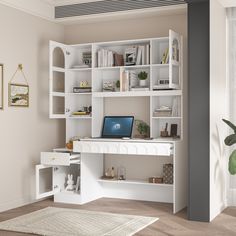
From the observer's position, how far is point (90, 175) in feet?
20.0

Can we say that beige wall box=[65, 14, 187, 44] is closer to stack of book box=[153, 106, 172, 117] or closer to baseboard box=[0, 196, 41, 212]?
stack of book box=[153, 106, 172, 117]

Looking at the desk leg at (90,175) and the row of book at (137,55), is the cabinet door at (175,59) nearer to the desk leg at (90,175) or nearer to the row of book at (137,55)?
the row of book at (137,55)

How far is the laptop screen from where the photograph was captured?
6.12 metres

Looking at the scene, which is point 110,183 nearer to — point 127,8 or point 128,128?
point 128,128

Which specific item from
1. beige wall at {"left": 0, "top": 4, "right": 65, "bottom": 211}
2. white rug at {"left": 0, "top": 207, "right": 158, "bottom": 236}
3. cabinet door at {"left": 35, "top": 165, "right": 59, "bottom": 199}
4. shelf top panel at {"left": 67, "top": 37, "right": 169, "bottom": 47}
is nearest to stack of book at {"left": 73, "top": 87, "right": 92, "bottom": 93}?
beige wall at {"left": 0, "top": 4, "right": 65, "bottom": 211}

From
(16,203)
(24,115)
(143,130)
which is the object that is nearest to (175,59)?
(143,130)

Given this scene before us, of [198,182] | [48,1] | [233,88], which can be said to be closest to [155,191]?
[198,182]

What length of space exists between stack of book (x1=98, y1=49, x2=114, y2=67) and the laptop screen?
0.75 metres

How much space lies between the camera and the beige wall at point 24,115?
18.2 ft

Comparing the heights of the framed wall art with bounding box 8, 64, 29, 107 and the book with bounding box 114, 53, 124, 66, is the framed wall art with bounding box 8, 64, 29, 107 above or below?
below

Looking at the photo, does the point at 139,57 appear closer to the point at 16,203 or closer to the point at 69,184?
the point at 69,184

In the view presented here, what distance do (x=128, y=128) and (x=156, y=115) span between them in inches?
18.3

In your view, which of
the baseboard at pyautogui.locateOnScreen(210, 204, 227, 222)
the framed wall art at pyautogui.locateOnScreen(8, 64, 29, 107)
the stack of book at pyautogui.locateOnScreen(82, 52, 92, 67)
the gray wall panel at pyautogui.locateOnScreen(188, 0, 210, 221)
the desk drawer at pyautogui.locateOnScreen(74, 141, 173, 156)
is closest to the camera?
the gray wall panel at pyautogui.locateOnScreen(188, 0, 210, 221)

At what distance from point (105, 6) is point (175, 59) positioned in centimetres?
127
